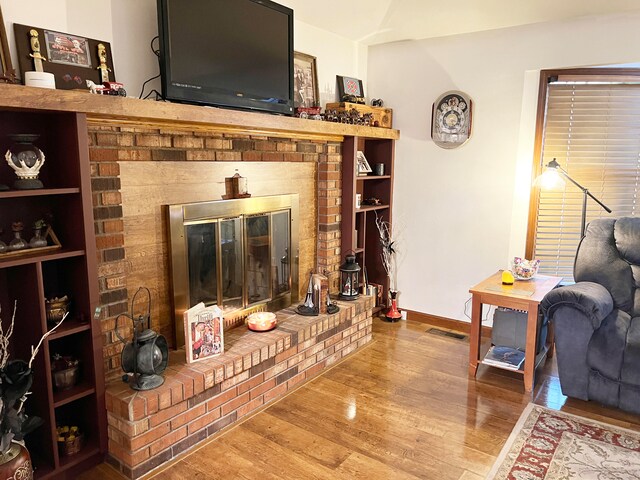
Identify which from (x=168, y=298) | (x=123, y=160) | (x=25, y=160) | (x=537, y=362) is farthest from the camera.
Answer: (x=537, y=362)

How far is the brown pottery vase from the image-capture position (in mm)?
1828

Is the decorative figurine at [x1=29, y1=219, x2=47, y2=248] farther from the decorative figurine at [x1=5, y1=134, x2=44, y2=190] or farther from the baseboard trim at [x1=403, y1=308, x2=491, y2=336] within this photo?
the baseboard trim at [x1=403, y1=308, x2=491, y2=336]

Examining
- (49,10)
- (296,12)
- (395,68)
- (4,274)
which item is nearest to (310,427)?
(4,274)

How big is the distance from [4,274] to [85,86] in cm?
90

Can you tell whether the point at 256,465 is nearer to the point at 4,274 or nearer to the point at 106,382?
the point at 106,382

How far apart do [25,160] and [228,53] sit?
4.03ft

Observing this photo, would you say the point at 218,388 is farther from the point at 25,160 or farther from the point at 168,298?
the point at 25,160

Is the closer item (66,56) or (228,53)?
(66,56)

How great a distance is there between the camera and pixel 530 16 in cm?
346

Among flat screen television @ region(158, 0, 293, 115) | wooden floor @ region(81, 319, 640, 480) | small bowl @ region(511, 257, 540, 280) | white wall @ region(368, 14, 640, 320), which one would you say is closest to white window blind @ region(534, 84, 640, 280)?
white wall @ region(368, 14, 640, 320)

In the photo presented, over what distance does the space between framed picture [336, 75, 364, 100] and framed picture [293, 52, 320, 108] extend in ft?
1.17

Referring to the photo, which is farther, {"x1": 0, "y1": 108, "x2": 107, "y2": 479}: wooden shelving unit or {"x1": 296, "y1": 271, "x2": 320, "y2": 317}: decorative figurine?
{"x1": 296, "y1": 271, "x2": 320, "y2": 317}: decorative figurine

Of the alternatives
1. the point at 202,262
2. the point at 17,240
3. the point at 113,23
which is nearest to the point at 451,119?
the point at 202,262

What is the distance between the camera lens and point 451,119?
3.93 meters
